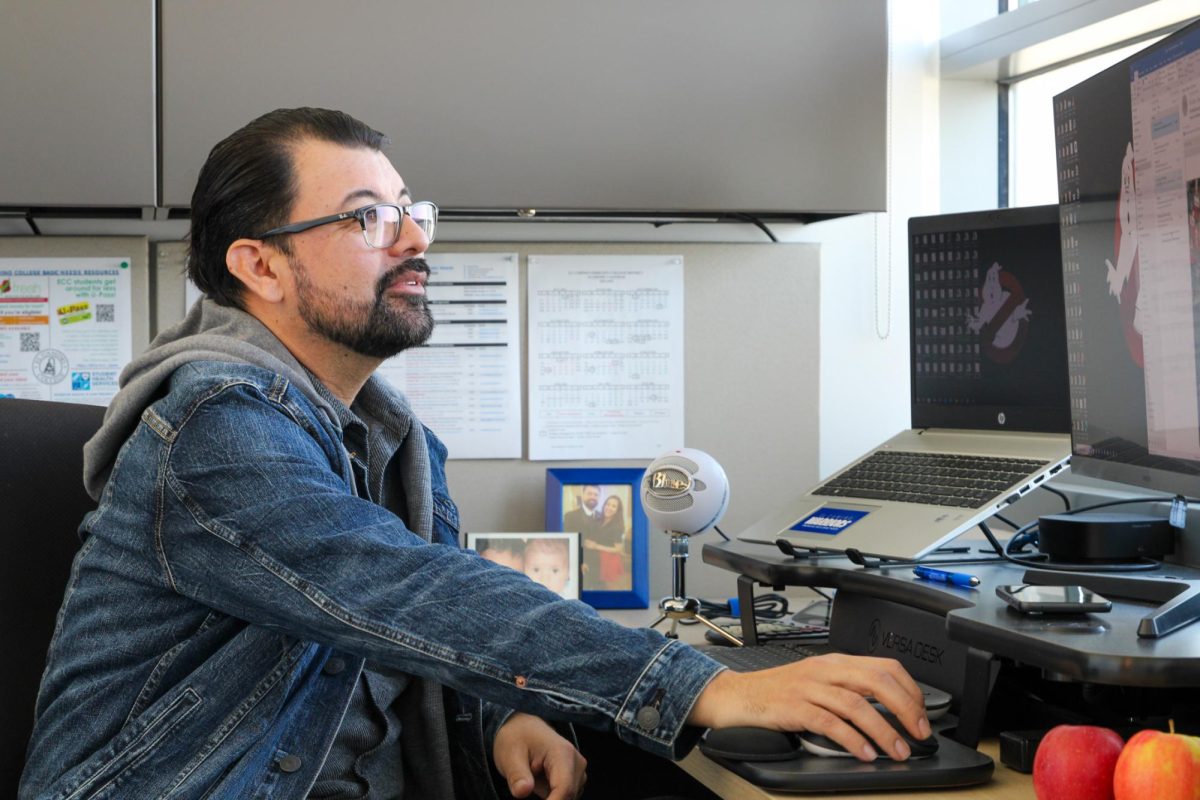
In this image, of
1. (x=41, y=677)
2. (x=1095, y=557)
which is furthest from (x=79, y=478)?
(x=1095, y=557)

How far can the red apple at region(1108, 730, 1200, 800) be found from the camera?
2.68 ft

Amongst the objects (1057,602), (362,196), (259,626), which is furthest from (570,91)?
(1057,602)

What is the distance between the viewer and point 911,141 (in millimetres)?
2297

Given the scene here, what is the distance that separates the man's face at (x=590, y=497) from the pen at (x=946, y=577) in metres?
0.88

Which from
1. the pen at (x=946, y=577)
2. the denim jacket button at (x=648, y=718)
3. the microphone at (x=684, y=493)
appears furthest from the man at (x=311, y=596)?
the microphone at (x=684, y=493)

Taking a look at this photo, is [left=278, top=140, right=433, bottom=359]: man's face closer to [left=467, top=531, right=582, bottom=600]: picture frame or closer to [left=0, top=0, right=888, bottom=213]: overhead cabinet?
[left=0, top=0, right=888, bottom=213]: overhead cabinet

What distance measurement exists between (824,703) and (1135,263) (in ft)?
1.72

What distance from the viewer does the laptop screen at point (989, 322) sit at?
1594mm

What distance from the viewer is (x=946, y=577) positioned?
1298 mm

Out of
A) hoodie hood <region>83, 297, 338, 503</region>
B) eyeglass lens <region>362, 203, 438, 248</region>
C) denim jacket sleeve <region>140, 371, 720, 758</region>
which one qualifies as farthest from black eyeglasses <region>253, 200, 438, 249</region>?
denim jacket sleeve <region>140, 371, 720, 758</region>

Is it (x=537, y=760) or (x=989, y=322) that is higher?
(x=989, y=322)

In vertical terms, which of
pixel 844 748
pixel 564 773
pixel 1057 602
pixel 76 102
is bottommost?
pixel 564 773

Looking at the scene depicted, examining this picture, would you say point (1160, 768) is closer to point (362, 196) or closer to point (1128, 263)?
point (1128, 263)

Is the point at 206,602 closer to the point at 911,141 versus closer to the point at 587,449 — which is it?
the point at 587,449
